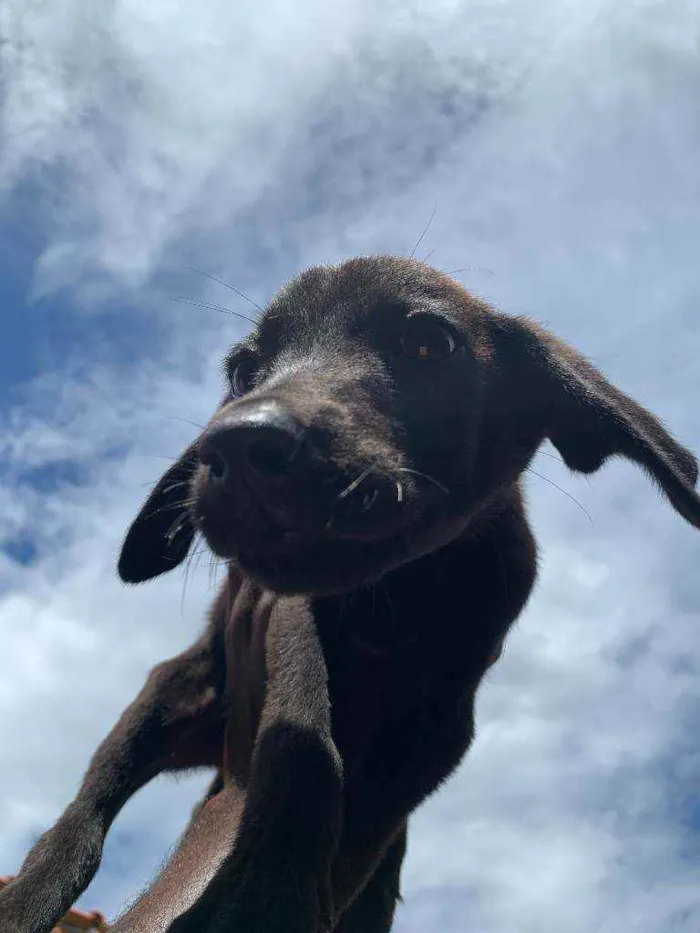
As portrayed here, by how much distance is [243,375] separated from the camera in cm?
478

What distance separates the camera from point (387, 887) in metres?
5.11

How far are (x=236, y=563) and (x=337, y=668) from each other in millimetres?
922

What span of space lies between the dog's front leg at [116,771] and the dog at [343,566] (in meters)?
0.01

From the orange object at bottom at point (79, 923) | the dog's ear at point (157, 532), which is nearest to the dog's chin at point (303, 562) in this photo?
the dog's ear at point (157, 532)

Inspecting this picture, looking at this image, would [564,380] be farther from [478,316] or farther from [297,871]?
[297,871]

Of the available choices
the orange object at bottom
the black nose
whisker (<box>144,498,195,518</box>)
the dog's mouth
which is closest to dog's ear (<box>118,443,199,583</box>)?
whisker (<box>144,498,195,518</box>)

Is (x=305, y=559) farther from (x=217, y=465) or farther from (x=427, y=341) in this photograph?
(x=427, y=341)

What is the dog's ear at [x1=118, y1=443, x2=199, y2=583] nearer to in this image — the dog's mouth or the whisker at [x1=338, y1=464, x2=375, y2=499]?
the dog's mouth

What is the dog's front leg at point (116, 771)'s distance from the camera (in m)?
4.26

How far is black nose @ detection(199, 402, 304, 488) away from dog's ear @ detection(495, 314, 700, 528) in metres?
1.83

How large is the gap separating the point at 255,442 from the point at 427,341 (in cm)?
157

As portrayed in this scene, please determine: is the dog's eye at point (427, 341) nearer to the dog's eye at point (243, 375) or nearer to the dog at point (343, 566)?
the dog at point (343, 566)

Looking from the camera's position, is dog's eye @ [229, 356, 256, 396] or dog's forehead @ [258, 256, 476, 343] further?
dog's eye @ [229, 356, 256, 396]

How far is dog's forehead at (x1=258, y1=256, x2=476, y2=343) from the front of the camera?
4379 mm
